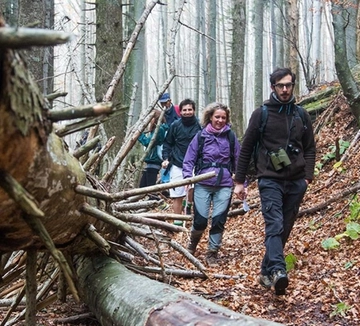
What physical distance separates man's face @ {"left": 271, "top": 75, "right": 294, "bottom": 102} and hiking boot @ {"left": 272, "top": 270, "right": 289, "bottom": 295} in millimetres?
1682

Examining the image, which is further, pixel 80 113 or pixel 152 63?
pixel 152 63

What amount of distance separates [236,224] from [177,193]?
4.39 feet

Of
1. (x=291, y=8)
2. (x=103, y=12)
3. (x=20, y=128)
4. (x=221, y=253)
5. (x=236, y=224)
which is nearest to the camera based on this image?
(x=20, y=128)

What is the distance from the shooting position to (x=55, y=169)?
5.91 feet

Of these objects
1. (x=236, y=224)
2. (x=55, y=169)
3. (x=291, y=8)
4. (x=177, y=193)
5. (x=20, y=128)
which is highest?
(x=291, y=8)

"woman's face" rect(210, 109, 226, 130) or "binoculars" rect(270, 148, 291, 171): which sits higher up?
"woman's face" rect(210, 109, 226, 130)

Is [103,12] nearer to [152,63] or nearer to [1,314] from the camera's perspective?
[1,314]

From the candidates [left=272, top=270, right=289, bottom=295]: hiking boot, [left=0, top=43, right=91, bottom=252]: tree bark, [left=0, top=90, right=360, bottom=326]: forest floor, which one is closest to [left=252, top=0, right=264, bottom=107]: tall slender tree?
[left=0, top=90, right=360, bottom=326]: forest floor

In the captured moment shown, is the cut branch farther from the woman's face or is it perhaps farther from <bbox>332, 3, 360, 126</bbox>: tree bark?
<bbox>332, 3, 360, 126</bbox>: tree bark

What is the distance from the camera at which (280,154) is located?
461 centimetres

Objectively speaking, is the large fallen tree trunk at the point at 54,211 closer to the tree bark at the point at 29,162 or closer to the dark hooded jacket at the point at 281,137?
the tree bark at the point at 29,162

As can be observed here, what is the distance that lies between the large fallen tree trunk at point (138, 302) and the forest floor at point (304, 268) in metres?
0.47

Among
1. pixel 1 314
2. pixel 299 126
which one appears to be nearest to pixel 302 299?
pixel 299 126

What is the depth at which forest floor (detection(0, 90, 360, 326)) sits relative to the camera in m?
3.82
